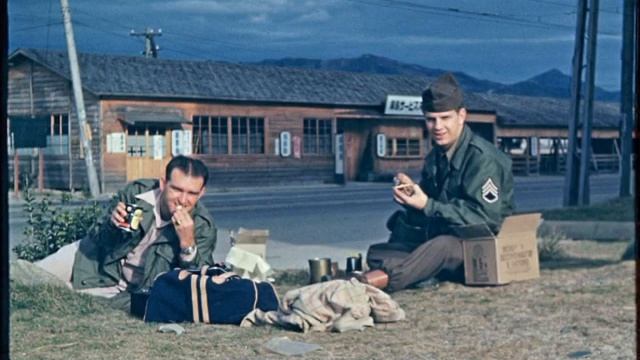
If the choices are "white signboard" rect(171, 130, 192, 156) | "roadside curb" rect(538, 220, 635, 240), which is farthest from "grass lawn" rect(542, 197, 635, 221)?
"white signboard" rect(171, 130, 192, 156)

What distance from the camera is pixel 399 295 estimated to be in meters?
7.53

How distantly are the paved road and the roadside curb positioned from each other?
203 centimetres

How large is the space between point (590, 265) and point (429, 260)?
200cm

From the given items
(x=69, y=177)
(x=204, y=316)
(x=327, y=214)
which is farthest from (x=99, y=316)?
(x=327, y=214)

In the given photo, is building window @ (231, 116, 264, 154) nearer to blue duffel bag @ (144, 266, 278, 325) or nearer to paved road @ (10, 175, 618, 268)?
paved road @ (10, 175, 618, 268)

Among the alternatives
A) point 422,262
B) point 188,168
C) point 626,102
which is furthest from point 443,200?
point 626,102

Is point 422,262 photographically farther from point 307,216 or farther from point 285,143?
point 307,216

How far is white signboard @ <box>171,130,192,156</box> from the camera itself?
941 centimetres

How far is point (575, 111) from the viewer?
1730 cm

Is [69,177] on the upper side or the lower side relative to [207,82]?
lower

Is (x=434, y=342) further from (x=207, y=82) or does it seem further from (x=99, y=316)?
(x=207, y=82)

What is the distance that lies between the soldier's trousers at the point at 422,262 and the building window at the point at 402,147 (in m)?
5.97

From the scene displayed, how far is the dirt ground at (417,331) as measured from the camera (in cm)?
556

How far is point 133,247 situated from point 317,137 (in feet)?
18.5
